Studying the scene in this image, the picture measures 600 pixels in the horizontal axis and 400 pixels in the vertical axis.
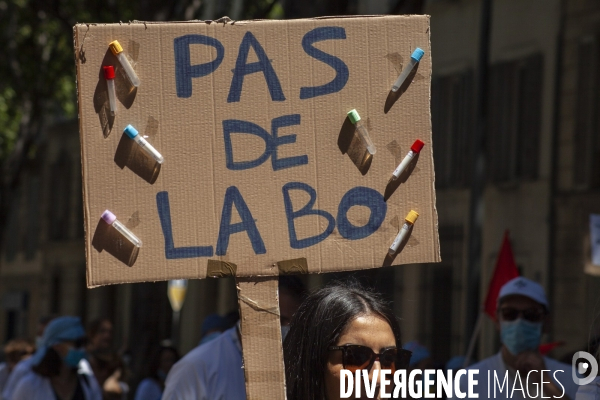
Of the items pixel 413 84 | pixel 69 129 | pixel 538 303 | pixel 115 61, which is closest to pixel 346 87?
pixel 413 84

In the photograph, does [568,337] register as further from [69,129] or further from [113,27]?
[69,129]

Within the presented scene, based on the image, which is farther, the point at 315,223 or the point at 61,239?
the point at 61,239

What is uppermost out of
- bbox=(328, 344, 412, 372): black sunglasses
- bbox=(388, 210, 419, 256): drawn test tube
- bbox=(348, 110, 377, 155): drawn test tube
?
bbox=(348, 110, 377, 155): drawn test tube

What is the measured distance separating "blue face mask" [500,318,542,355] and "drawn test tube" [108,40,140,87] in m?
2.58

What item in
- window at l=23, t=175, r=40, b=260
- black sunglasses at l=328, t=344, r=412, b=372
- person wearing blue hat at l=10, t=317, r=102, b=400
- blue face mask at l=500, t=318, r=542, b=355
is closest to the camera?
black sunglasses at l=328, t=344, r=412, b=372

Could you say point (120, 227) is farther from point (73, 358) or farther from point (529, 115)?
point (529, 115)

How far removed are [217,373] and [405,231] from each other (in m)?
1.83

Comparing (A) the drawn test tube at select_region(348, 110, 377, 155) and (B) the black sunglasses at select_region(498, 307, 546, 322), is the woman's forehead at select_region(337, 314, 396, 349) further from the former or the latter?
(B) the black sunglasses at select_region(498, 307, 546, 322)

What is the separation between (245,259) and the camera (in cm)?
355

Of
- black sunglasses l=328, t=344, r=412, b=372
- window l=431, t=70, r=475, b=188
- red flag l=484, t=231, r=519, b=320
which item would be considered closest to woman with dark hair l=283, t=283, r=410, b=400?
black sunglasses l=328, t=344, r=412, b=372

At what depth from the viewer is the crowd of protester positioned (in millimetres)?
3371

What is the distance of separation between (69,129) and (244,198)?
32.3m

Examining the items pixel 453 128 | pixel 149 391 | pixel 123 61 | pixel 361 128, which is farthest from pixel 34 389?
pixel 453 128

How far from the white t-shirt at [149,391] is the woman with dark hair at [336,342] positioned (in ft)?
20.6
